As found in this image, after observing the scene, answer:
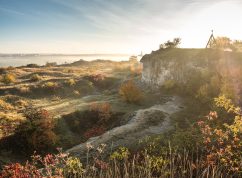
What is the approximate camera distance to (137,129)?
65.8 feet

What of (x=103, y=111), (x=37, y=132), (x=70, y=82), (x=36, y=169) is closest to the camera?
(x=36, y=169)

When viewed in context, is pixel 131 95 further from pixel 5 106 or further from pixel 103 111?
pixel 5 106

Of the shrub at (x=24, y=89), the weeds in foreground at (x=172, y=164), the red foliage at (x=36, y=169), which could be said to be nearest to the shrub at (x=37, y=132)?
the weeds in foreground at (x=172, y=164)

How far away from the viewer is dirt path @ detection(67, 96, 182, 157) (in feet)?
56.6

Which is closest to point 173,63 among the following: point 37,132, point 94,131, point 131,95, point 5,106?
point 131,95

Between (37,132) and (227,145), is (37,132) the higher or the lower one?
the lower one

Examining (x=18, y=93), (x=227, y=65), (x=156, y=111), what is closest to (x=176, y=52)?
(x=227, y=65)

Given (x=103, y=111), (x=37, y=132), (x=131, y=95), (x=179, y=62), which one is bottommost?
(x=37, y=132)

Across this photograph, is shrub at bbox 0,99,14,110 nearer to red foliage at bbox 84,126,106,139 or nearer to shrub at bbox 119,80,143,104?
red foliage at bbox 84,126,106,139

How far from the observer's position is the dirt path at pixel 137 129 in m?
17.3

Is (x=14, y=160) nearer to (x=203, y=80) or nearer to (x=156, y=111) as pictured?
(x=156, y=111)

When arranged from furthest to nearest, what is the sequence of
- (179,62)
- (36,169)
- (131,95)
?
(179,62)
(131,95)
(36,169)

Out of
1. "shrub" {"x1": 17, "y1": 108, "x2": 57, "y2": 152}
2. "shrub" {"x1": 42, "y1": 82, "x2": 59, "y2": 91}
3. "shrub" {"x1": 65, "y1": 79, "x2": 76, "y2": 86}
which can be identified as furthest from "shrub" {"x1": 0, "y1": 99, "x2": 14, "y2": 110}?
"shrub" {"x1": 65, "y1": 79, "x2": 76, "y2": 86}

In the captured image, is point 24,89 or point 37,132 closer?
point 37,132
